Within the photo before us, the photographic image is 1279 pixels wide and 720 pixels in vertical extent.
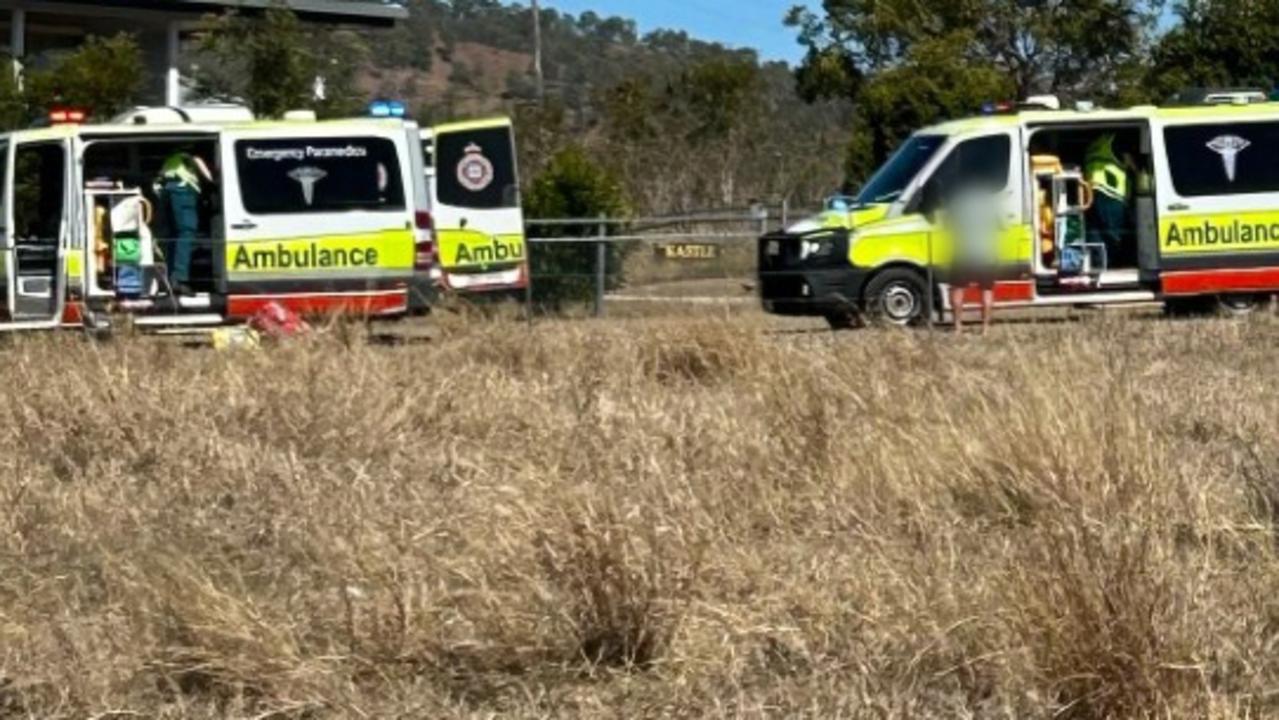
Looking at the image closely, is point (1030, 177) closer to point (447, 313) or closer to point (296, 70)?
point (447, 313)

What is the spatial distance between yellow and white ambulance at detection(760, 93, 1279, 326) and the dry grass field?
8899 mm

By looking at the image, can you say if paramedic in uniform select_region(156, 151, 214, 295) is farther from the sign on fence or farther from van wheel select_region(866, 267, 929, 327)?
the sign on fence

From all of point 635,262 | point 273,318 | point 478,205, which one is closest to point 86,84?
point 478,205

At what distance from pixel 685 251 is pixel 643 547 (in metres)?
21.1

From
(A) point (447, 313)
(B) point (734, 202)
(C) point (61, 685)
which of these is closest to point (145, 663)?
(C) point (61, 685)

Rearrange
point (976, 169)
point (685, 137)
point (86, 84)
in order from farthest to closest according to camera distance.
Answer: point (685, 137), point (86, 84), point (976, 169)

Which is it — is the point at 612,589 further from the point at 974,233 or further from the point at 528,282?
the point at 528,282

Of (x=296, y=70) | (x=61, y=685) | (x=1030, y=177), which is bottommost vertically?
(x=61, y=685)

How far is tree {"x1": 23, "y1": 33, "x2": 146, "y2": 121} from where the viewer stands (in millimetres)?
25031

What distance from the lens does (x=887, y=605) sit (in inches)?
224

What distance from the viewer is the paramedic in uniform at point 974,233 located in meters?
19.0

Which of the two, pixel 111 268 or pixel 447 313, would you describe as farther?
pixel 111 268

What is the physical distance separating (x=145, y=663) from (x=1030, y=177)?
14760 millimetres

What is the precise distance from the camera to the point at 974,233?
62.8ft
